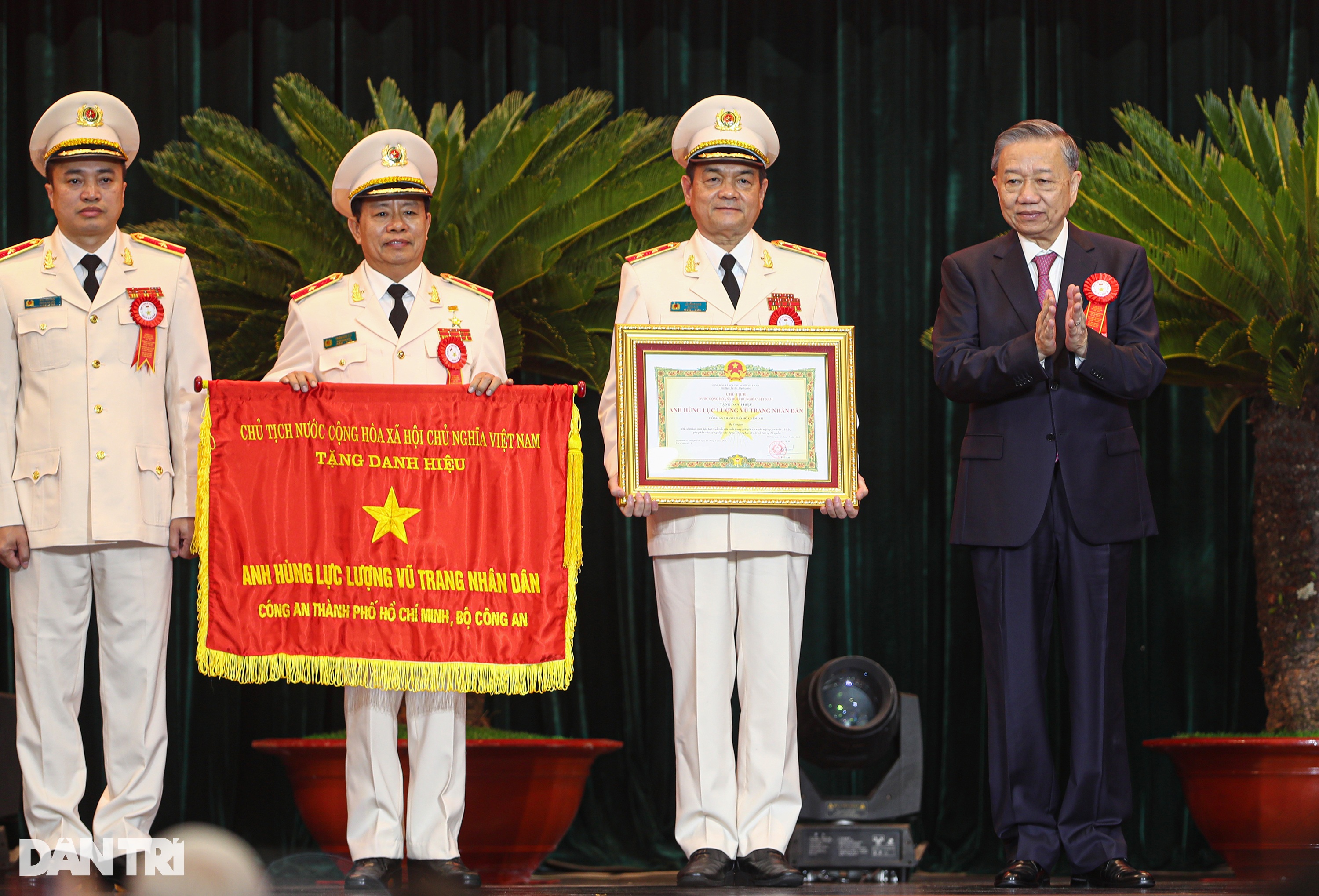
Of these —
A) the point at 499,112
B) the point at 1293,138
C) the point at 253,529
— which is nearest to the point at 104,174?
the point at 253,529

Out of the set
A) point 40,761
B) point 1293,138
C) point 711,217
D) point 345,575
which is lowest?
point 40,761

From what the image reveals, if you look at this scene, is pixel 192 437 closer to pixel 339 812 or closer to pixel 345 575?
pixel 345 575

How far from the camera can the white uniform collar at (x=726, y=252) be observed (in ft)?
14.4

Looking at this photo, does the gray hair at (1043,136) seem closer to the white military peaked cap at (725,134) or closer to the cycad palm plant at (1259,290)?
the white military peaked cap at (725,134)

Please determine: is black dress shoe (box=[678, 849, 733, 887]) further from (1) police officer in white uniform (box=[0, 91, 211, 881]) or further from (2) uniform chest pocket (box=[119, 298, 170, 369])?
(2) uniform chest pocket (box=[119, 298, 170, 369])

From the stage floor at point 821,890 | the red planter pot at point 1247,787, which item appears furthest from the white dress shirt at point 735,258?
the red planter pot at point 1247,787

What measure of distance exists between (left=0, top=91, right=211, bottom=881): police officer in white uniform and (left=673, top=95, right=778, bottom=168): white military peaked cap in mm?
1590

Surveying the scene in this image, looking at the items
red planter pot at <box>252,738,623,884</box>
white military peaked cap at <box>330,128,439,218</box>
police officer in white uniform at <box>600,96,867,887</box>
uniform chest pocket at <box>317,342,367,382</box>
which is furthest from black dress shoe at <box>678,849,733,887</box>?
white military peaked cap at <box>330,128,439,218</box>

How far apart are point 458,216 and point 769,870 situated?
10.3 feet

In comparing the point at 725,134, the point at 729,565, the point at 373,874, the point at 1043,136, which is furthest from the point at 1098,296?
the point at 373,874

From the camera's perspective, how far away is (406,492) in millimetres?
4250

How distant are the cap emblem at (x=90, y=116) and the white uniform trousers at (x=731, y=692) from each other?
2168 millimetres

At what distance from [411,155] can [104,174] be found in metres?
0.92

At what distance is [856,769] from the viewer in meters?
4.63
